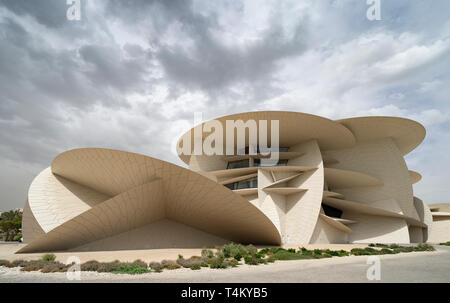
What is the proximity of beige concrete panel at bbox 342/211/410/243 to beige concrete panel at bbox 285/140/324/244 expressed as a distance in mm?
10286

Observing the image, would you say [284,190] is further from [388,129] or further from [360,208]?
[388,129]

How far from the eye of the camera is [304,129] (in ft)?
93.0

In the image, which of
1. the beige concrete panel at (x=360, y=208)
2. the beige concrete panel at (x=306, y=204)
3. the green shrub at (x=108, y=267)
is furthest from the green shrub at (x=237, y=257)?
the beige concrete panel at (x=360, y=208)

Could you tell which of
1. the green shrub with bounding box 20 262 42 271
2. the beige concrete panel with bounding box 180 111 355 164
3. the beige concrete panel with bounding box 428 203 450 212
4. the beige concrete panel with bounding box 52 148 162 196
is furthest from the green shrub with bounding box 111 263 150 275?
the beige concrete panel with bounding box 428 203 450 212

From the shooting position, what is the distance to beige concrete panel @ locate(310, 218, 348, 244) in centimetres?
2649

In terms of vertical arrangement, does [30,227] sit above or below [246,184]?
below

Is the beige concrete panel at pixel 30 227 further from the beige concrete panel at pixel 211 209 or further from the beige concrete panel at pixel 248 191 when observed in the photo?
the beige concrete panel at pixel 248 191

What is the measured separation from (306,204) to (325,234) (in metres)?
4.35

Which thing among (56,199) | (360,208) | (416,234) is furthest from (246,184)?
(416,234)

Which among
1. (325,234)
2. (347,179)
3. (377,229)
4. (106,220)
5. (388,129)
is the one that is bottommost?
(325,234)

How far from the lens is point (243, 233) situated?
811 inches

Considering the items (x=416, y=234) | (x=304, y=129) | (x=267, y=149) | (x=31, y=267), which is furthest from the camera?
(x=416, y=234)

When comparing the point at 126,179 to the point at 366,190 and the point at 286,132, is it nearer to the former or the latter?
the point at 286,132
